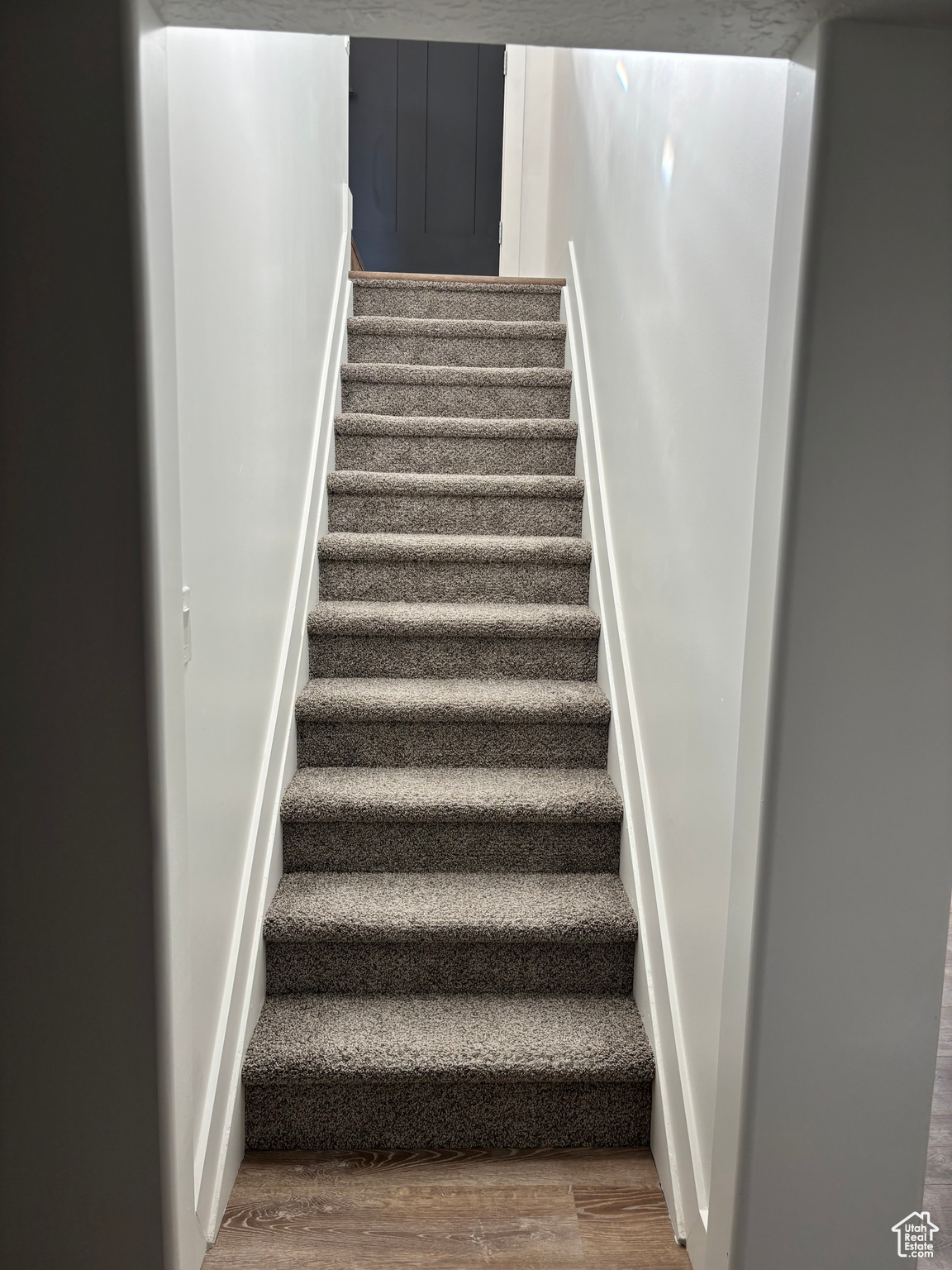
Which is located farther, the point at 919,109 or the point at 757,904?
the point at 757,904

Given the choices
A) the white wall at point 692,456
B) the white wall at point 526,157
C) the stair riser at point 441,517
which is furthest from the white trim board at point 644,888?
the white wall at point 526,157

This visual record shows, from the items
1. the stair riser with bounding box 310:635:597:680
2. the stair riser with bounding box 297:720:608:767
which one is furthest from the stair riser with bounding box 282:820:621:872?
the stair riser with bounding box 310:635:597:680

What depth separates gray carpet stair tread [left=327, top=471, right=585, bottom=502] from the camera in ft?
8.79

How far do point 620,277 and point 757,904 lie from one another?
5.71 feet

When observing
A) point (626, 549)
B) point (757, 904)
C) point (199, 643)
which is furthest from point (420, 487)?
point (757, 904)

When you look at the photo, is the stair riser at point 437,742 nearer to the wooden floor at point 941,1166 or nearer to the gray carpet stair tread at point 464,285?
the wooden floor at point 941,1166

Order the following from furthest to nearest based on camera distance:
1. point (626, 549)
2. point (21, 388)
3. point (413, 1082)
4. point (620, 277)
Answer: point (620, 277)
point (626, 549)
point (413, 1082)
point (21, 388)

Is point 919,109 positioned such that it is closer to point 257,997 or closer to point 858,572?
point 858,572

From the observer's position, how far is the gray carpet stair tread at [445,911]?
1.82m

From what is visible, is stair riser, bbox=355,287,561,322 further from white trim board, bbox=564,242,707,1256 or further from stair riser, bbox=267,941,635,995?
stair riser, bbox=267,941,635,995

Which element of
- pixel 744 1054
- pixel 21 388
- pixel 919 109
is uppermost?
pixel 919 109

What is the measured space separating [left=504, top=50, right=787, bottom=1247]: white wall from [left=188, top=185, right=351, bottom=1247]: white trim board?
30.7 inches

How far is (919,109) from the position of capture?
41.3 inches

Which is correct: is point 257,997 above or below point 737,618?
below
